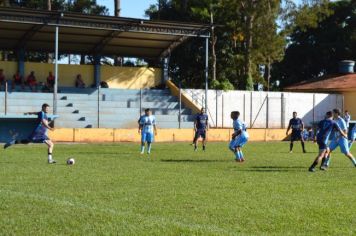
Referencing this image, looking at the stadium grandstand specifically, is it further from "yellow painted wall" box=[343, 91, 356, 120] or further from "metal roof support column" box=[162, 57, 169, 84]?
"yellow painted wall" box=[343, 91, 356, 120]

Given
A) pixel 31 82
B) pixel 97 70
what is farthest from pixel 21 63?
pixel 97 70

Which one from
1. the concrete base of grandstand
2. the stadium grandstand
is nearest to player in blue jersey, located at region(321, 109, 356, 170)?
the concrete base of grandstand

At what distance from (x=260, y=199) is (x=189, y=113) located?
29.1 m

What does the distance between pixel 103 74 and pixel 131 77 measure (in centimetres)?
212

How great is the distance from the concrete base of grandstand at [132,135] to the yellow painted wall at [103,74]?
9297mm

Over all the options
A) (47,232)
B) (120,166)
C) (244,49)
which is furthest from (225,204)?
(244,49)

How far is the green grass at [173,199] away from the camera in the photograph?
9.14 metres

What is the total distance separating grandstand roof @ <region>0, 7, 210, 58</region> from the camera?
35.6 metres

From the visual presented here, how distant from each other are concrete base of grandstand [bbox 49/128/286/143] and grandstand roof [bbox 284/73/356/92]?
11885 mm

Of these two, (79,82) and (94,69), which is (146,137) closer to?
(79,82)

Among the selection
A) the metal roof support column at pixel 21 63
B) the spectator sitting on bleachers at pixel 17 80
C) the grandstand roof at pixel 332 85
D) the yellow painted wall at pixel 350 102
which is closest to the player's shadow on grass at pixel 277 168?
the spectator sitting on bleachers at pixel 17 80

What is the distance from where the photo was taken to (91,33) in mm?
41406

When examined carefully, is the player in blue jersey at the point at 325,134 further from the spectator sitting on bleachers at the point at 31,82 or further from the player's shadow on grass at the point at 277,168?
the spectator sitting on bleachers at the point at 31,82

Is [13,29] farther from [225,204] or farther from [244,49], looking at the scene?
[225,204]
